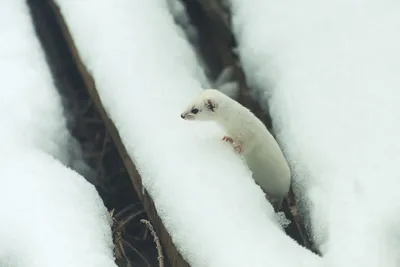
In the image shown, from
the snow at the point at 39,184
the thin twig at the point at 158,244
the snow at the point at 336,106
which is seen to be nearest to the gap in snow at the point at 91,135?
the snow at the point at 39,184

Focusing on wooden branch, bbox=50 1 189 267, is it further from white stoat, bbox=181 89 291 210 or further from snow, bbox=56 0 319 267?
Answer: white stoat, bbox=181 89 291 210

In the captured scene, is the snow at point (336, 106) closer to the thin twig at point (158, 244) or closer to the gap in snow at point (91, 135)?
the thin twig at point (158, 244)

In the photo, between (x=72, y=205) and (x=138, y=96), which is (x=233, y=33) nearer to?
(x=138, y=96)

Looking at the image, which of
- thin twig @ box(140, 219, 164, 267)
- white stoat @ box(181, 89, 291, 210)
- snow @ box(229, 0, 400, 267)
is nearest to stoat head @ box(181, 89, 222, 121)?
white stoat @ box(181, 89, 291, 210)

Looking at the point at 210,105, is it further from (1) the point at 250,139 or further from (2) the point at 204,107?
(1) the point at 250,139

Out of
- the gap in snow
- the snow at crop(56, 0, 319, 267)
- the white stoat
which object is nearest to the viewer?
the snow at crop(56, 0, 319, 267)

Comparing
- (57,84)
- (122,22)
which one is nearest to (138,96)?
(122,22)
